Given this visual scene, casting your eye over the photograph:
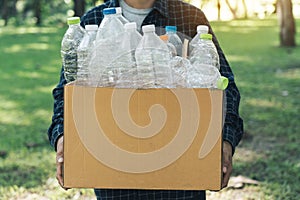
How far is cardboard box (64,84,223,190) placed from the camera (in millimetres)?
1756

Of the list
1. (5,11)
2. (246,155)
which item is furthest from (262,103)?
(5,11)

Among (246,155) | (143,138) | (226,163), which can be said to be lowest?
(246,155)

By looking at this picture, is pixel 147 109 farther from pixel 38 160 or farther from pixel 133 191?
pixel 38 160

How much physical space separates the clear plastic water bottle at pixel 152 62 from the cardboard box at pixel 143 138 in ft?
0.15

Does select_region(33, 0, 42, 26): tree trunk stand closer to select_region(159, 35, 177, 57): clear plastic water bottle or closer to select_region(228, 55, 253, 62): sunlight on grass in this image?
select_region(228, 55, 253, 62): sunlight on grass

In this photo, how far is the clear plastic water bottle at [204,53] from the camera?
1.89m

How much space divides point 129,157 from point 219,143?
27cm

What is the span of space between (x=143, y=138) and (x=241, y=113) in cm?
444

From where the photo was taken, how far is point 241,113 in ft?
20.1

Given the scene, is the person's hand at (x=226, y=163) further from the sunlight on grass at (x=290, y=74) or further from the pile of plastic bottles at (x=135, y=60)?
the sunlight on grass at (x=290, y=74)

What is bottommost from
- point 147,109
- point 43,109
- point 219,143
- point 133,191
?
point 43,109

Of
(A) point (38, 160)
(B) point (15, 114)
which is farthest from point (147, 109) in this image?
(B) point (15, 114)

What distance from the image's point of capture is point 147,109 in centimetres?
176

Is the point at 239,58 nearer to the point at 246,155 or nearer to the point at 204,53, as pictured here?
the point at 246,155
